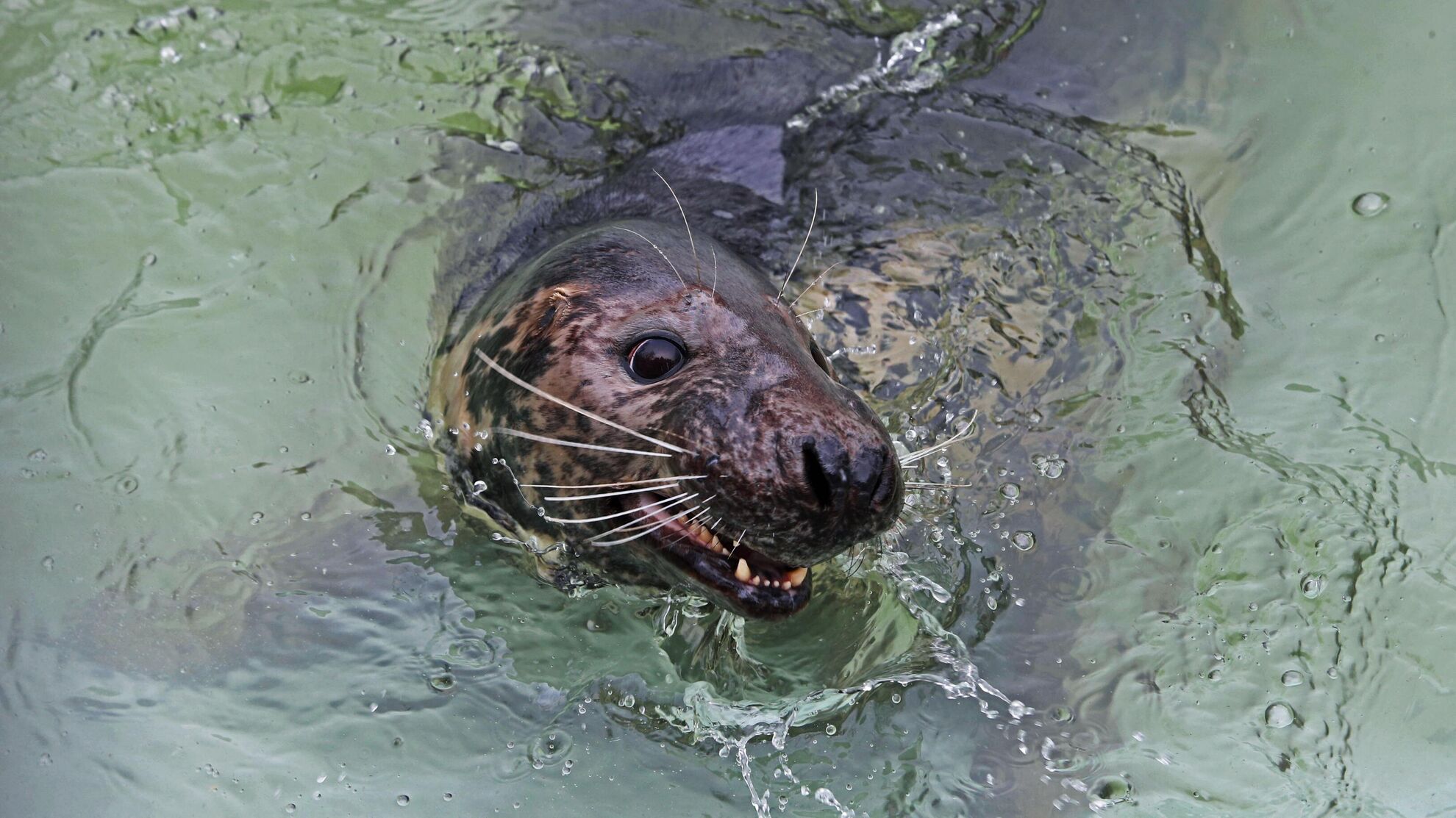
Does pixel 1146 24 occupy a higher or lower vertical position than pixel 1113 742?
higher

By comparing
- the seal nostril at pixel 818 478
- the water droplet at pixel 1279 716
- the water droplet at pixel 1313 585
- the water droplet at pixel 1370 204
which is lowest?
the water droplet at pixel 1279 716

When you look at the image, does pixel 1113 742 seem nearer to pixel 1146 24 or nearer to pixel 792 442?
pixel 792 442

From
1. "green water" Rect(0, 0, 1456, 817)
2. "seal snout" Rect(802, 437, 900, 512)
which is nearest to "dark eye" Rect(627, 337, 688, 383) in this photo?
"seal snout" Rect(802, 437, 900, 512)

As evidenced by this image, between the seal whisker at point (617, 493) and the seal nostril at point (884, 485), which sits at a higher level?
the seal nostril at point (884, 485)

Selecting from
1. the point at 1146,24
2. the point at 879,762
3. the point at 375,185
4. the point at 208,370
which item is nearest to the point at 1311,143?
the point at 1146,24

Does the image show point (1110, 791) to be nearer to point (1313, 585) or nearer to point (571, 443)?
point (1313, 585)

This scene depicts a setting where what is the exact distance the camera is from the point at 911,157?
430 cm

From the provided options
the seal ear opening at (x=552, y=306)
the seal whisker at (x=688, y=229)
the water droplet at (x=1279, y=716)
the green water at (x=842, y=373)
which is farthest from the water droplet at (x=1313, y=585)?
the seal ear opening at (x=552, y=306)

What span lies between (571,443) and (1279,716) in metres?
2.23

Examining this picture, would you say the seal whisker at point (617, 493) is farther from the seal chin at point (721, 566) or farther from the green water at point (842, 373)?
the green water at point (842, 373)

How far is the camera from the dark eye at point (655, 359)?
9.31 ft

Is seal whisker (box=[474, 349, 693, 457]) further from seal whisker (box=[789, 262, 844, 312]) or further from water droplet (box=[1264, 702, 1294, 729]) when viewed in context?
water droplet (box=[1264, 702, 1294, 729])

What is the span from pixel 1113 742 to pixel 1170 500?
85cm

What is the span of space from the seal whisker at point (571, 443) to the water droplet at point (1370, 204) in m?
3.25
